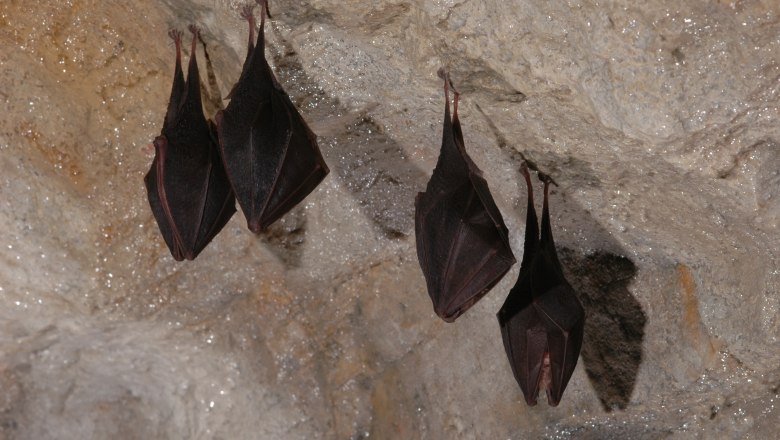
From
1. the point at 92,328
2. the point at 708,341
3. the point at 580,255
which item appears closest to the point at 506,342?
the point at 580,255

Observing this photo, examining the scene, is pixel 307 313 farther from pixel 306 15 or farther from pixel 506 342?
pixel 306 15

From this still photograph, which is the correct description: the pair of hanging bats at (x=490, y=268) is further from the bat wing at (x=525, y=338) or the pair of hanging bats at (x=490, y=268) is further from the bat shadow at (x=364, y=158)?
the bat shadow at (x=364, y=158)

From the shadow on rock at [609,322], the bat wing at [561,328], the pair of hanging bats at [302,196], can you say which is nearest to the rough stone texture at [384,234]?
the shadow on rock at [609,322]

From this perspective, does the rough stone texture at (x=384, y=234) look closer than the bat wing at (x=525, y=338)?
Yes

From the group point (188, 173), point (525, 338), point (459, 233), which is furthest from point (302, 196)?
point (525, 338)

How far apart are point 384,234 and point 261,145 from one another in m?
0.83

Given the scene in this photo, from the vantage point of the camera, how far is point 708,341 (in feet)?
10.8

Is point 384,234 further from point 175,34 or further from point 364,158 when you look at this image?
point 175,34

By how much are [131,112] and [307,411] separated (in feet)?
4.04

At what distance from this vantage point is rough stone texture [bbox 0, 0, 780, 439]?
2.64 meters

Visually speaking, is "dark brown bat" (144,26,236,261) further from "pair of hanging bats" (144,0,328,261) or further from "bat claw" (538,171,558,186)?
"bat claw" (538,171,558,186)

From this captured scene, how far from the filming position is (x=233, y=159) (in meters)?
2.83

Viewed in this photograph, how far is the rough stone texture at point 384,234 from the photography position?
8.67 feet

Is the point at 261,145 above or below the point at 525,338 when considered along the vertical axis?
above
